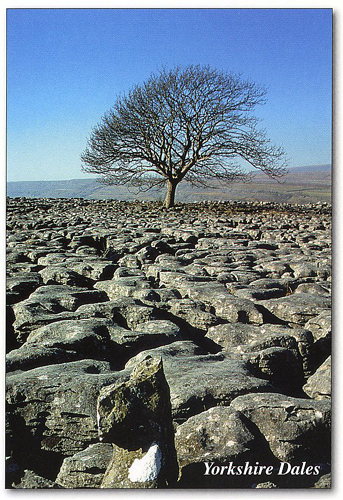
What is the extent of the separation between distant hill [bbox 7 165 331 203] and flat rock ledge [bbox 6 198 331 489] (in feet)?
1.04

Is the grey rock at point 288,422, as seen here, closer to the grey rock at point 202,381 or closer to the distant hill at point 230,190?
the grey rock at point 202,381

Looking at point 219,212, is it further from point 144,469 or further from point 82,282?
point 144,469

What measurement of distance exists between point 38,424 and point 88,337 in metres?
0.64

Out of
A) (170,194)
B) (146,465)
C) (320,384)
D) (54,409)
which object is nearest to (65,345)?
(54,409)

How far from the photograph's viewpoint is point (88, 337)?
2.85 m

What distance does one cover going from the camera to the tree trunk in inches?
295

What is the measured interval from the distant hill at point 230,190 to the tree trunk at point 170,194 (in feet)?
0.44

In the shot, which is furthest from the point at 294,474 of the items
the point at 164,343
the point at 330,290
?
→ the point at 330,290

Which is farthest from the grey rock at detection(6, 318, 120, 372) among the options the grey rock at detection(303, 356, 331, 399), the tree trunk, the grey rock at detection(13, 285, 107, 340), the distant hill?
the tree trunk

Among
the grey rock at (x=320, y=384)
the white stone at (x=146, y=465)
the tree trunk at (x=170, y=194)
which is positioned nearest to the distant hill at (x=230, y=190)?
the tree trunk at (x=170, y=194)

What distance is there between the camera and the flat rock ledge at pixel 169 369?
2166 mm

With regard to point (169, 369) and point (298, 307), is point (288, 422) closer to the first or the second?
point (169, 369)

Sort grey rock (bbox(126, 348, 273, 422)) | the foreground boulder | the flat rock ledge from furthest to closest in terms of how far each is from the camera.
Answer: grey rock (bbox(126, 348, 273, 422))
the flat rock ledge
the foreground boulder

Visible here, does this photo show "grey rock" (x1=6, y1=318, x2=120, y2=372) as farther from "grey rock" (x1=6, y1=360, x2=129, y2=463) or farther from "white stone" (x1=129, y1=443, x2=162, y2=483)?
"white stone" (x1=129, y1=443, x2=162, y2=483)
